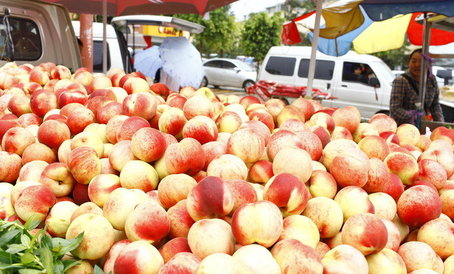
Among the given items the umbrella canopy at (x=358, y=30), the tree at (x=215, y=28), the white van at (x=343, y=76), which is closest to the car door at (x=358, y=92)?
the white van at (x=343, y=76)

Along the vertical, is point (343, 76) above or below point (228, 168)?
above

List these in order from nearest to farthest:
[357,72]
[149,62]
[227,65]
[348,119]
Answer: [348,119] → [149,62] → [357,72] → [227,65]

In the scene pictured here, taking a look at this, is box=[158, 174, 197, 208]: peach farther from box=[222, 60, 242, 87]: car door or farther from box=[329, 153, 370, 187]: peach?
box=[222, 60, 242, 87]: car door

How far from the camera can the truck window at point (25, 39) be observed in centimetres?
438

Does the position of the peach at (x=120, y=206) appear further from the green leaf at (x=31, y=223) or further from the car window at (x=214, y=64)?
the car window at (x=214, y=64)

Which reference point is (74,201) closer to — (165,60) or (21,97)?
(21,97)

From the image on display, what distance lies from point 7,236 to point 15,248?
0.28 feet

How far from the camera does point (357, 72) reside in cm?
1058

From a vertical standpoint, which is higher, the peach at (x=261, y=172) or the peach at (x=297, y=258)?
the peach at (x=261, y=172)

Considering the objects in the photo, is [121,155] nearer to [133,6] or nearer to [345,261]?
[345,261]

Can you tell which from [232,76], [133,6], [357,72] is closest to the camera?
[133,6]

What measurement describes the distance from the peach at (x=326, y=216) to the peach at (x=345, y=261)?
143 millimetres

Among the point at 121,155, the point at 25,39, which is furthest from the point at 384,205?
the point at 25,39

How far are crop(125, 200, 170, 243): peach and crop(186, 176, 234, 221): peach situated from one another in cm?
10
